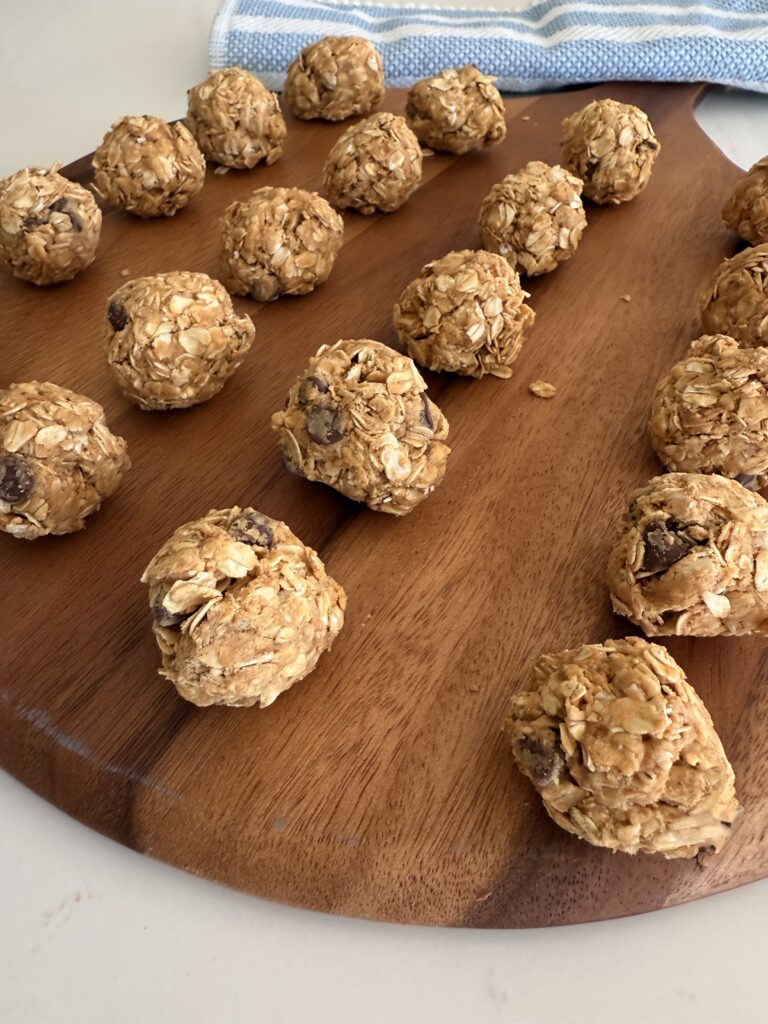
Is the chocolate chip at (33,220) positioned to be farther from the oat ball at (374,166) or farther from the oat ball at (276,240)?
the oat ball at (374,166)

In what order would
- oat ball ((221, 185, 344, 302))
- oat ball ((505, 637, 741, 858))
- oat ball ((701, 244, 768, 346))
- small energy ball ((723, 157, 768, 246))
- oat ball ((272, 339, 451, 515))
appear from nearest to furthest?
oat ball ((505, 637, 741, 858))
oat ball ((272, 339, 451, 515))
oat ball ((701, 244, 768, 346))
oat ball ((221, 185, 344, 302))
small energy ball ((723, 157, 768, 246))

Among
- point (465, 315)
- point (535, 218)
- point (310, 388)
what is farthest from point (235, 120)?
point (310, 388)

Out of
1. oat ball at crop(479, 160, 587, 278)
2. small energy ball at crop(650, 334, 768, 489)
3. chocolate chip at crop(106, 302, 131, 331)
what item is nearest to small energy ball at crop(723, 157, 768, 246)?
oat ball at crop(479, 160, 587, 278)

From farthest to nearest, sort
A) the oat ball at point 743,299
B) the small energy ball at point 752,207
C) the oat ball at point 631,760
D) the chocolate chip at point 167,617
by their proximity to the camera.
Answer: the small energy ball at point 752,207 < the oat ball at point 743,299 < the chocolate chip at point 167,617 < the oat ball at point 631,760

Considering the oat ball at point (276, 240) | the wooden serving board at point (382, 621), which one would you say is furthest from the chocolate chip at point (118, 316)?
the oat ball at point (276, 240)

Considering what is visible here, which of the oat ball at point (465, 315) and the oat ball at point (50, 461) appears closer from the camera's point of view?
the oat ball at point (50, 461)

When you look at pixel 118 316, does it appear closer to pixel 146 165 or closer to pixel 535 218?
pixel 146 165

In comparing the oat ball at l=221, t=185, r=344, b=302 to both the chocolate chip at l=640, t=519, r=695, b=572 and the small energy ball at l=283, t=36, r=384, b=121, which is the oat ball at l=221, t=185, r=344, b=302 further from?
the chocolate chip at l=640, t=519, r=695, b=572

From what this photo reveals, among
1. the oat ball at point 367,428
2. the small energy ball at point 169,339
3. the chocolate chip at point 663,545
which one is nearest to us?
the chocolate chip at point 663,545
